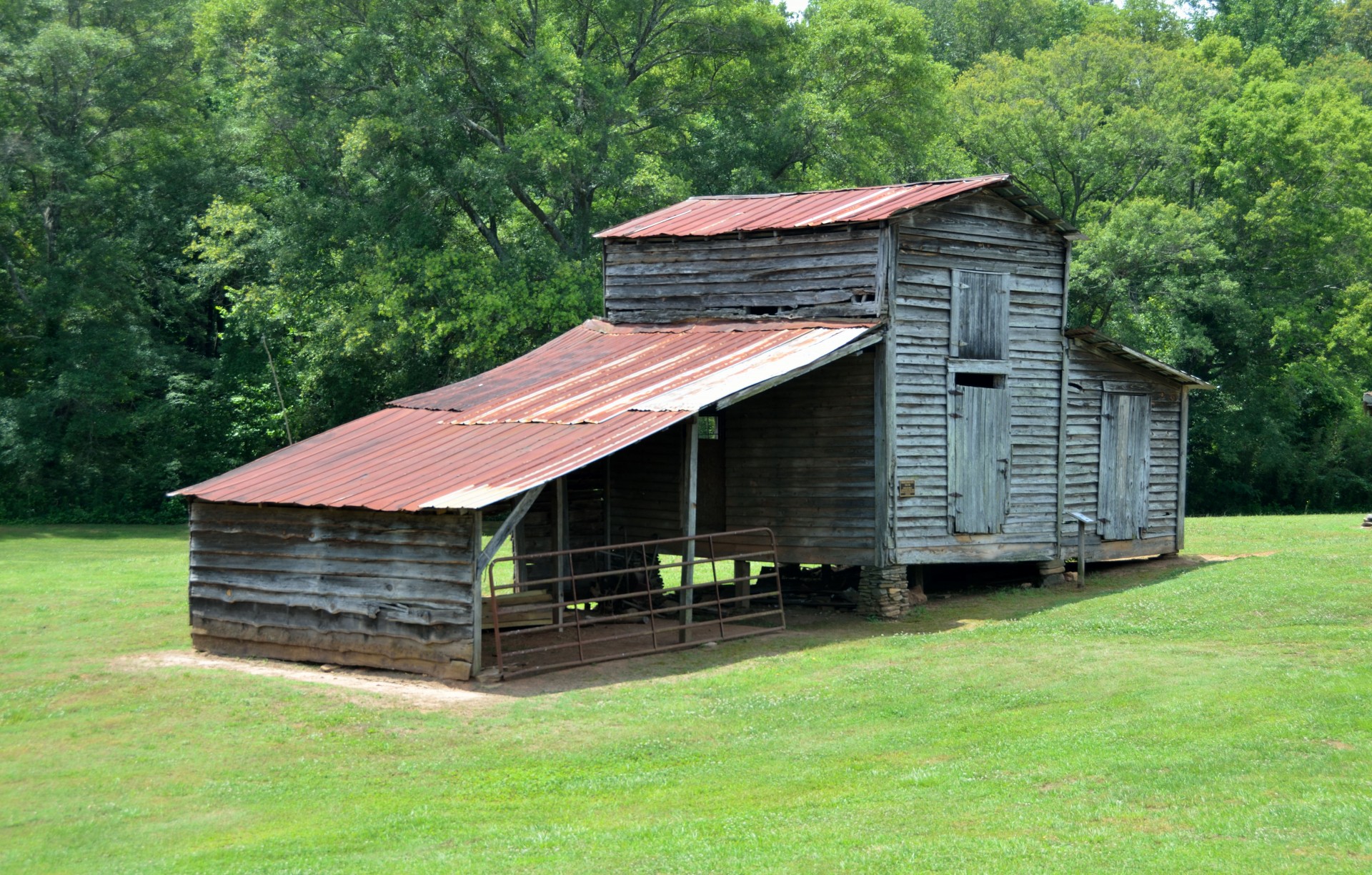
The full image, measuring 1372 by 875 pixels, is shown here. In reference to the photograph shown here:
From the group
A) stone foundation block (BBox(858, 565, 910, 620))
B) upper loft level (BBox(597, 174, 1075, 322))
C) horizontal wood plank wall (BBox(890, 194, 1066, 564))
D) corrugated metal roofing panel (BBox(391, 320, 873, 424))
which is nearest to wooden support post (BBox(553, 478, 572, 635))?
corrugated metal roofing panel (BBox(391, 320, 873, 424))

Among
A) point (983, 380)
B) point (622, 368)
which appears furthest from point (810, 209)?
point (622, 368)

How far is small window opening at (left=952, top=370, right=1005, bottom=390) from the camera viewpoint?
22141mm

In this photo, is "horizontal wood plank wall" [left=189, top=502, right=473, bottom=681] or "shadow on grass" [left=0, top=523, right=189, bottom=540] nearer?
"horizontal wood plank wall" [left=189, top=502, right=473, bottom=681]

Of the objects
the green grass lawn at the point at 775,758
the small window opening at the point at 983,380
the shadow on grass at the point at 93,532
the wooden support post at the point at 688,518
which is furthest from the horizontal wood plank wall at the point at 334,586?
the shadow on grass at the point at 93,532

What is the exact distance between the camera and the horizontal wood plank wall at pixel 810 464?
20.8 m

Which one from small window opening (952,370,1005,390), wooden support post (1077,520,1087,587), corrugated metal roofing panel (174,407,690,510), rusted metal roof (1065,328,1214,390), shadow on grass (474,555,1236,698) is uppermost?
rusted metal roof (1065,328,1214,390)

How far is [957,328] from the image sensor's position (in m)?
A: 21.6

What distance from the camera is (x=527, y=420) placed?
19.3m

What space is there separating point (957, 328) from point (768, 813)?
12.4m

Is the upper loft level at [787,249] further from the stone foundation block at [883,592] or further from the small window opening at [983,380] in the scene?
the stone foundation block at [883,592]

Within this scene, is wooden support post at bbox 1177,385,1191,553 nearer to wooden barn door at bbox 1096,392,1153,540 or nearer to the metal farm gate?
wooden barn door at bbox 1096,392,1153,540

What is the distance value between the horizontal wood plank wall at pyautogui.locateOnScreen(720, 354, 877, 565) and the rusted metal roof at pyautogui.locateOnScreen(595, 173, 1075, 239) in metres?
2.33

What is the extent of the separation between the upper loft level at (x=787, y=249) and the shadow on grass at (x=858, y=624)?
4.57 metres

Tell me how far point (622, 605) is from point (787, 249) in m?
6.22
